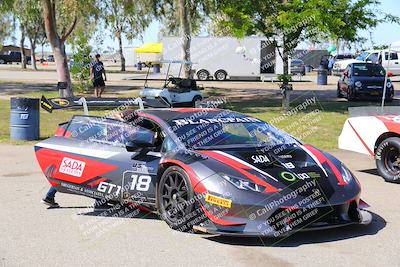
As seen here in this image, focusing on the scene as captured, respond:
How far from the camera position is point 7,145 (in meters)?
13.4

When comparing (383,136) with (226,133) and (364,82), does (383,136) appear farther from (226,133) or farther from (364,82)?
(364,82)

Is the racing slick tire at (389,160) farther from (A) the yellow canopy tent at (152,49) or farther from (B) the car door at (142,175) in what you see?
(A) the yellow canopy tent at (152,49)

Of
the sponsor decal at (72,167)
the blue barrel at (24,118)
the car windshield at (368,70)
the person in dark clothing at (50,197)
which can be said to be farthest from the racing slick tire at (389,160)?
the car windshield at (368,70)

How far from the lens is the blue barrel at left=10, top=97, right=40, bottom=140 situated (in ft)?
44.9

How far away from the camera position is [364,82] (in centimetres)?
2459

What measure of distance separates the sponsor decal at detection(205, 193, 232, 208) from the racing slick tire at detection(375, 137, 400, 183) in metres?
4.39

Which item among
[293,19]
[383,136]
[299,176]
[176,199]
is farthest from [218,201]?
[293,19]

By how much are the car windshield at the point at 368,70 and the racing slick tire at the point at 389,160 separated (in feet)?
54.2

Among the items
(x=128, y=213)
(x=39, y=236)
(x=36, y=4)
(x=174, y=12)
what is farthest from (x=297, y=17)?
(x=174, y=12)

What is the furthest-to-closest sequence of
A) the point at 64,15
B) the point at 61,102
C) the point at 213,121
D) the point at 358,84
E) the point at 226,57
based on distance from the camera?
the point at 226,57
the point at 358,84
the point at 64,15
the point at 61,102
the point at 213,121

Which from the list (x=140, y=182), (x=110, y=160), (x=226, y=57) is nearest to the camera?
(x=140, y=182)

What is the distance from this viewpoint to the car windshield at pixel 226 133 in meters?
6.61

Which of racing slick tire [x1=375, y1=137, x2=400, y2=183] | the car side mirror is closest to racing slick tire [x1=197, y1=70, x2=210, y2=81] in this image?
racing slick tire [x1=375, y1=137, x2=400, y2=183]

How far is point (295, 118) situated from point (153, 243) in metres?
14.0
